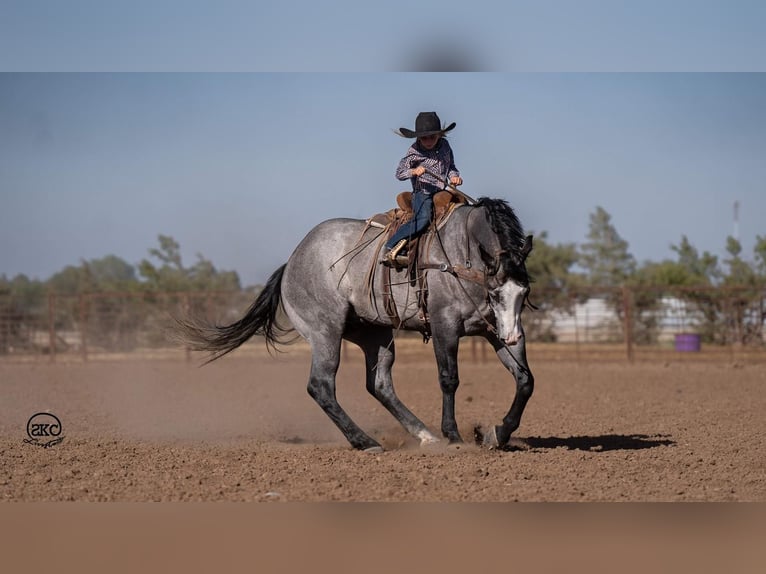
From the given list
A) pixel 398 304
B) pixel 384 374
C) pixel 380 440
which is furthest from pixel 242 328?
pixel 398 304

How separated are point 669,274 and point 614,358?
1232 centimetres

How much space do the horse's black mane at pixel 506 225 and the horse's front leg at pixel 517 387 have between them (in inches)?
26.9

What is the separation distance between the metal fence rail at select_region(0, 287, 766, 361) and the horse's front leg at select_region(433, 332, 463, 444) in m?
12.8

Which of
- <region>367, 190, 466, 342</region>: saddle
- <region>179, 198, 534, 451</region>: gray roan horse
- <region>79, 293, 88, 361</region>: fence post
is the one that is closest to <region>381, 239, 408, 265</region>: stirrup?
<region>367, 190, 466, 342</region>: saddle

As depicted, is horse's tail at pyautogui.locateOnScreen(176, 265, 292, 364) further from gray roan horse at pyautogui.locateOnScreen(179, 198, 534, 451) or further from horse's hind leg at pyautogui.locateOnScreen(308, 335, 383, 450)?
horse's hind leg at pyautogui.locateOnScreen(308, 335, 383, 450)

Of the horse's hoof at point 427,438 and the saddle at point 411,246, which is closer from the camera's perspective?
the saddle at point 411,246

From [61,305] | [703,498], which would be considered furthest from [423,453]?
[61,305]

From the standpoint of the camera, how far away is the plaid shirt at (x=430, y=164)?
7082mm

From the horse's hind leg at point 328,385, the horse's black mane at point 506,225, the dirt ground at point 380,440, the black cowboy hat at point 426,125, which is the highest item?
the black cowboy hat at point 426,125

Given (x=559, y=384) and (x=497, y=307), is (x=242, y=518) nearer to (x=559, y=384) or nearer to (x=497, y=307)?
(x=497, y=307)

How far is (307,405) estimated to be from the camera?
11719mm

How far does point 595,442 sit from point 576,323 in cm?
1313

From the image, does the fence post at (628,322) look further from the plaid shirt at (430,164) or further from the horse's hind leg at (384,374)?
the plaid shirt at (430,164)

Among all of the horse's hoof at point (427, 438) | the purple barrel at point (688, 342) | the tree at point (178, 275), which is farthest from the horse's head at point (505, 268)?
the tree at point (178, 275)
